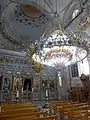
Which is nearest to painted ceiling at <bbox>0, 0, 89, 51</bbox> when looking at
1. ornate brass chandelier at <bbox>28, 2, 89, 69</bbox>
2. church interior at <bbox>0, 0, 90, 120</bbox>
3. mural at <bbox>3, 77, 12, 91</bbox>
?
church interior at <bbox>0, 0, 90, 120</bbox>

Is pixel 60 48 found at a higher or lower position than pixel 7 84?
higher

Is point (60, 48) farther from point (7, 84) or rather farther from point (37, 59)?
point (7, 84)

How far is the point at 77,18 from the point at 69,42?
19.9 feet

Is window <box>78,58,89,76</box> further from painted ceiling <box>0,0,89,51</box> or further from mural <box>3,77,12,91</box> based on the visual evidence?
mural <box>3,77,12,91</box>

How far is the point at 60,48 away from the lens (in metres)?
5.81

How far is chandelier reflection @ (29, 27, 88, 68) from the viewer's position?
533 cm

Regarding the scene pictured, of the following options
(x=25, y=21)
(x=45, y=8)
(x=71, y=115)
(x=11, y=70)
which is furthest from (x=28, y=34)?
(x=71, y=115)

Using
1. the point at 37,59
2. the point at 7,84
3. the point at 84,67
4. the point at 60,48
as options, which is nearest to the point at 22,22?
the point at 7,84

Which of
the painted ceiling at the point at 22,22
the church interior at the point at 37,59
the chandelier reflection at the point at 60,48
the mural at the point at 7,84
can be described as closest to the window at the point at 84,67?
the church interior at the point at 37,59

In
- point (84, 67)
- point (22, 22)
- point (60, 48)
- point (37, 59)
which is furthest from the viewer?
point (22, 22)

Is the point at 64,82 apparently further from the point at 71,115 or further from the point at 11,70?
→ the point at 71,115

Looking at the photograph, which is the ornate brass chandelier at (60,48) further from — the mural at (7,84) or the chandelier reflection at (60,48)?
the mural at (7,84)

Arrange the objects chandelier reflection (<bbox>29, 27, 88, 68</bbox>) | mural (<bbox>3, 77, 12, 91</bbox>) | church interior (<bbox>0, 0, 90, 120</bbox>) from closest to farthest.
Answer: chandelier reflection (<bbox>29, 27, 88, 68</bbox>), church interior (<bbox>0, 0, 90, 120</bbox>), mural (<bbox>3, 77, 12, 91</bbox>)

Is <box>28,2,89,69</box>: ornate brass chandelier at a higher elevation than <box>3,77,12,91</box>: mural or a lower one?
higher
